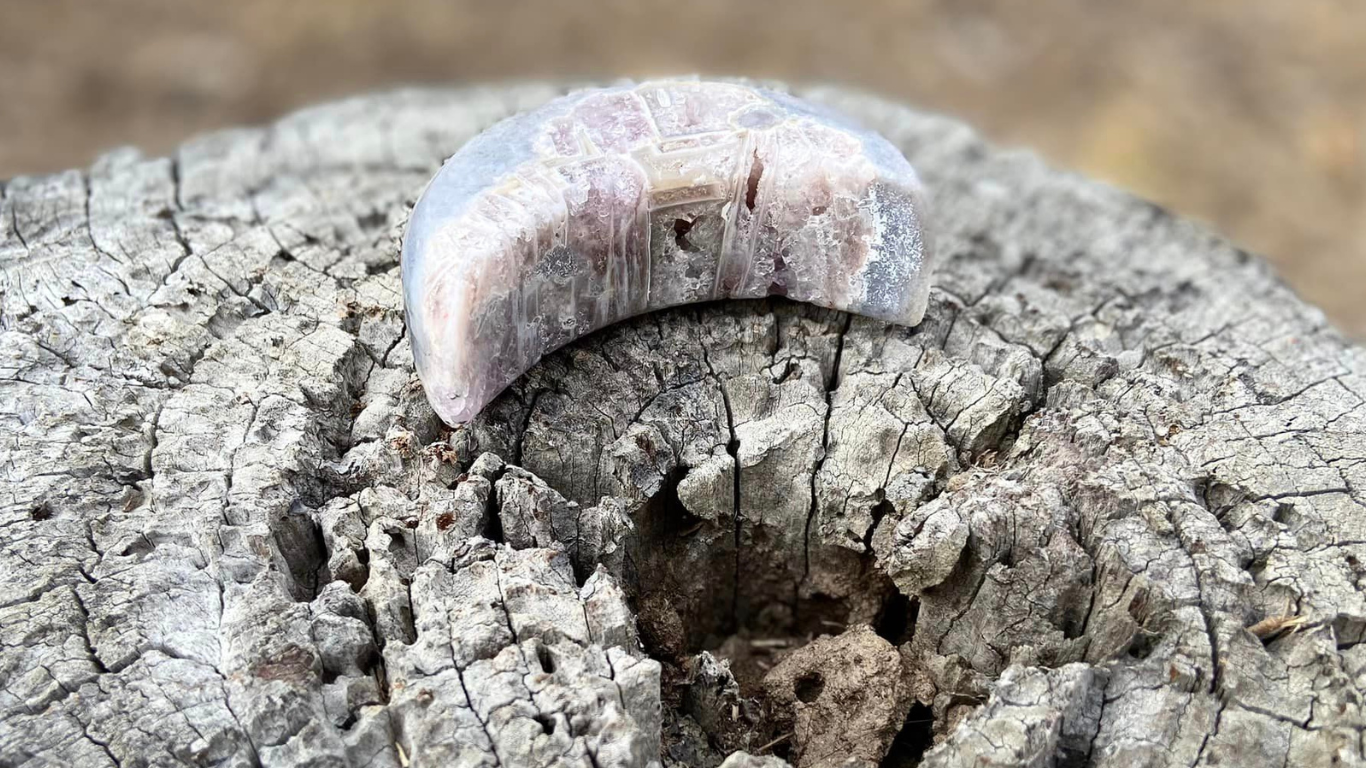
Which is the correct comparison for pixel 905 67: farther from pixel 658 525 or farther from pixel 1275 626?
pixel 1275 626

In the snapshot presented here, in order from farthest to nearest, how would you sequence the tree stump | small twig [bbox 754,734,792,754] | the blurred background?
1. the blurred background
2. small twig [bbox 754,734,792,754]
3. the tree stump

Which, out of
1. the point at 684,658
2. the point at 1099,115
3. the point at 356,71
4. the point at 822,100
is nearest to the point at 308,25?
the point at 356,71

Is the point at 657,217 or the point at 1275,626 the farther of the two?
the point at 657,217

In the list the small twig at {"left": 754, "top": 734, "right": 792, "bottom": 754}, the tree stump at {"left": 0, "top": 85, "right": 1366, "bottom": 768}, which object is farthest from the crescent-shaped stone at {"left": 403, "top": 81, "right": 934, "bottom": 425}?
the small twig at {"left": 754, "top": 734, "right": 792, "bottom": 754}

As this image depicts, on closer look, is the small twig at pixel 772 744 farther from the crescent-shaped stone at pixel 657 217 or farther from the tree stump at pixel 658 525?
the crescent-shaped stone at pixel 657 217

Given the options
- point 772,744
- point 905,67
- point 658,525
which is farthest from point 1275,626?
point 905,67

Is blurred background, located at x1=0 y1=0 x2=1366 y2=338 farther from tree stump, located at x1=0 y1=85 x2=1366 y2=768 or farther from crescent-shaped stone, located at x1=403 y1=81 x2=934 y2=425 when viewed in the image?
crescent-shaped stone, located at x1=403 y1=81 x2=934 y2=425
